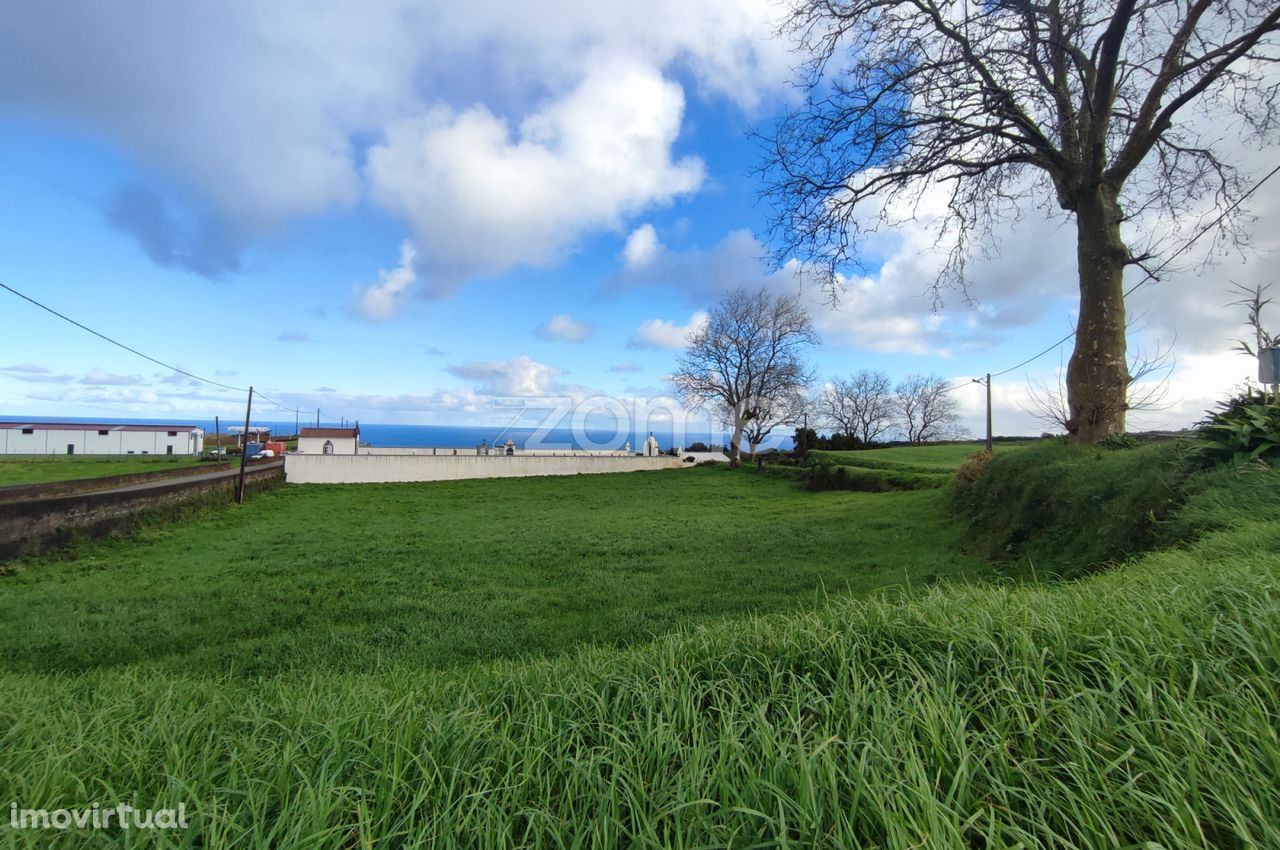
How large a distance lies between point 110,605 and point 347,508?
38.5 ft

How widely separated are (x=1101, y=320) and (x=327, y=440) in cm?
3904

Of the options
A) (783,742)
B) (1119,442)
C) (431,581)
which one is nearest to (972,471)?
(1119,442)

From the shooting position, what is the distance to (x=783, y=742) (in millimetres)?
1521

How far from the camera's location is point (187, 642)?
4914mm

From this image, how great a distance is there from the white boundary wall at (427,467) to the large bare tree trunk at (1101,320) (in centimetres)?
2392

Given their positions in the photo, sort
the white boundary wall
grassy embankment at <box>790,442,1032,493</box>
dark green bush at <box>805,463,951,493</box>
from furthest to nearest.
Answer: the white boundary wall → grassy embankment at <box>790,442,1032,493</box> → dark green bush at <box>805,463,951,493</box>

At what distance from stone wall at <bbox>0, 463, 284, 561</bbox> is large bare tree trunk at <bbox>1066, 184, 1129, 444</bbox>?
17.1m

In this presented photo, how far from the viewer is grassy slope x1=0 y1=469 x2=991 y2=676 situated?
4.70 m

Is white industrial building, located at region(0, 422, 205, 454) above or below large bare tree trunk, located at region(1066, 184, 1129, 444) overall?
below

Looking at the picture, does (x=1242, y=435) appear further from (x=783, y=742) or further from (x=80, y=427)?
(x=80, y=427)

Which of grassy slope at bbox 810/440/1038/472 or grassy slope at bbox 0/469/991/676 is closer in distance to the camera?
grassy slope at bbox 0/469/991/676

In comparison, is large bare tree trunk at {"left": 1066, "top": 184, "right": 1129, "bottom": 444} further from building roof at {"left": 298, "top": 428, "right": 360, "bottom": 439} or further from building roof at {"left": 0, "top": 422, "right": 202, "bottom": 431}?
building roof at {"left": 0, "top": 422, "right": 202, "bottom": 431}

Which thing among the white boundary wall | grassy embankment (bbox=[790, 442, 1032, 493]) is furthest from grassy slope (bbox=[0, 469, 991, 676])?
the white boundary wall

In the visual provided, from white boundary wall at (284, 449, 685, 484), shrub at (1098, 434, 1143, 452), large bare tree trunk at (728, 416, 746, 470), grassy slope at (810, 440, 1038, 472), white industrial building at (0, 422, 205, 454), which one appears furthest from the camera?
white industrial building at (0, 422, 205, 454)
